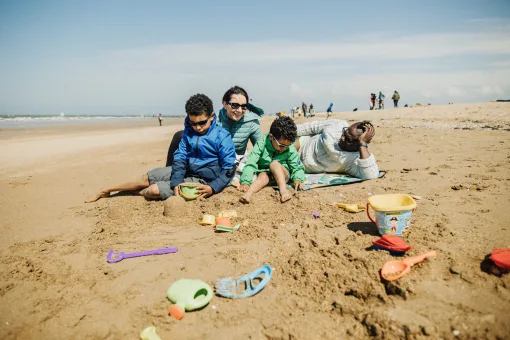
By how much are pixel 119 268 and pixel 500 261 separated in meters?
2.69

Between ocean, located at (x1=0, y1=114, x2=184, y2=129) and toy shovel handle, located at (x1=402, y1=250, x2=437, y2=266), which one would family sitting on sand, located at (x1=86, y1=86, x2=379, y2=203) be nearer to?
toy shovel handle, located at (x1=402, y1=250, x2=437, y2=266)

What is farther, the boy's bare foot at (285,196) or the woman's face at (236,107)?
the woman's face at (236,107)

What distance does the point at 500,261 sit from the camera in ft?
6.04

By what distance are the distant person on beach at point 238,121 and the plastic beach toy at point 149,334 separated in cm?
283

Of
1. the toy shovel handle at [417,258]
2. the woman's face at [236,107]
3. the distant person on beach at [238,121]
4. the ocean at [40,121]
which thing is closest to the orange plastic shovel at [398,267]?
the toy shovel handle at [417,258]

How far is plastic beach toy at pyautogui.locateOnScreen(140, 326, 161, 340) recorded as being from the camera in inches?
65.6

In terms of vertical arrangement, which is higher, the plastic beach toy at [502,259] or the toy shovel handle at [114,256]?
the plastic beach toy at [502,259]

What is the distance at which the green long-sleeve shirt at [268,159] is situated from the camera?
4195 mm

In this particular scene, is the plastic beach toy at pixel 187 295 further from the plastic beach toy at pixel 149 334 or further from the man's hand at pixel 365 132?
the man's hand at pixel 365 132

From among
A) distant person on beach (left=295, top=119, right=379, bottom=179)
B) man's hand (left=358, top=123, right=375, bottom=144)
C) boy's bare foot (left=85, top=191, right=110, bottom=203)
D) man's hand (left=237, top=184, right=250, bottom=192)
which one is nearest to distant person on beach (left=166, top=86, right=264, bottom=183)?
man's hand (left=237, top=184, right=250, bottom=192)

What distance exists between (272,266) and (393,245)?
915 mm

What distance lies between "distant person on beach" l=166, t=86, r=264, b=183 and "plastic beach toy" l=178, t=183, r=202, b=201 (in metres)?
0.83

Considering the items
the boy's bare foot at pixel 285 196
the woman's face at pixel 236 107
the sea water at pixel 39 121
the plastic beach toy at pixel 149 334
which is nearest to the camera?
the plastic beach toy at pixel 149 334

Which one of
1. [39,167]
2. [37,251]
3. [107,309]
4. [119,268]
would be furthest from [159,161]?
[107,309]
